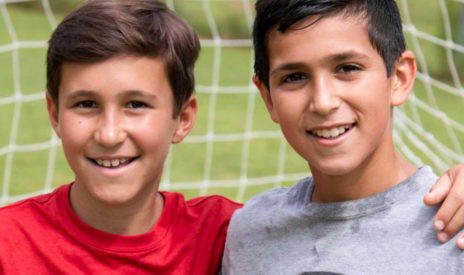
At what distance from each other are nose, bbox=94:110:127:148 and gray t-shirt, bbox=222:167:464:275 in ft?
1.03

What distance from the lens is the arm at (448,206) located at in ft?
4.39

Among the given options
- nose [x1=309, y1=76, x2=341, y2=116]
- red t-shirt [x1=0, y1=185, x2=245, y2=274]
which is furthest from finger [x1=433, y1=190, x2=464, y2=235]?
red t-shirt [x1=0, y1=185, x2=245, y2=274]

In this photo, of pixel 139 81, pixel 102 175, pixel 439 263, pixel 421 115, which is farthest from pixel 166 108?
pixel 421 115

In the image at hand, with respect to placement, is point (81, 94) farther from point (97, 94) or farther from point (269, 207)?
point (269, 207)

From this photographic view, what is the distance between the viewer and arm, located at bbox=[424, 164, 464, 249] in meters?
1.34

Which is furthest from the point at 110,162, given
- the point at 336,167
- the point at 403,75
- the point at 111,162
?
the point at 403,75

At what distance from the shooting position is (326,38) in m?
1.40

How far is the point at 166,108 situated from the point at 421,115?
14.6 feet

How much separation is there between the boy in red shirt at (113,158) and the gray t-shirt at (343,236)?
0.48 feet

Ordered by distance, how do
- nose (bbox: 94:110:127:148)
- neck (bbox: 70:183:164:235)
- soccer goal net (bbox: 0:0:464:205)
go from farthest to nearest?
soccer goal net (bbox: 0:0:464:205) < neck (bbox: 70:183:164:235) < nose (bbox: 94:110:127:148)

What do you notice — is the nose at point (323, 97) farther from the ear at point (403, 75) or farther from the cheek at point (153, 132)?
the cheek at point (153, 132)

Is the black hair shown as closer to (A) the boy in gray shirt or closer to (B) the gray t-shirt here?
(A) the boy in gray shirt

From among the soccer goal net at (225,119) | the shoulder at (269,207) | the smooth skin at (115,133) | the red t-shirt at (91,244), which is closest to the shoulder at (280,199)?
the shoulder at (269,207)

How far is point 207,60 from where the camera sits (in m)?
7.63
